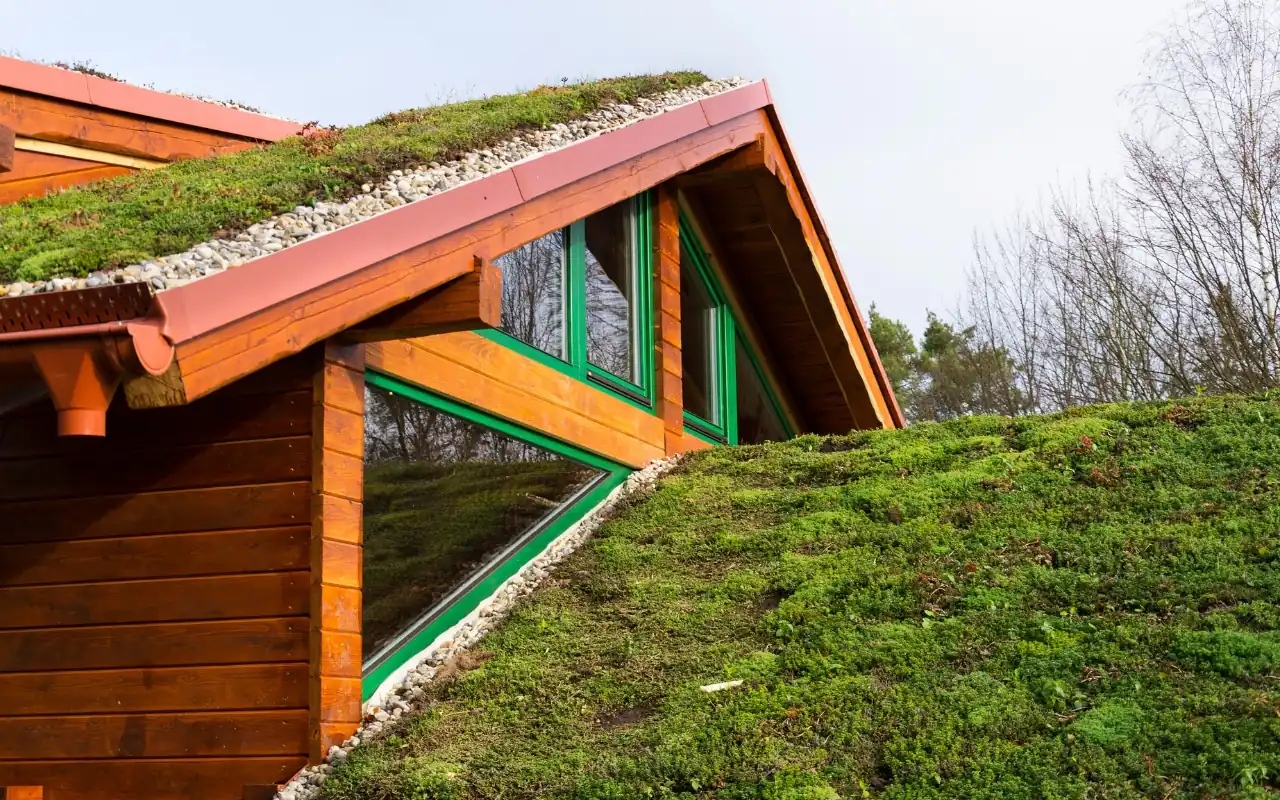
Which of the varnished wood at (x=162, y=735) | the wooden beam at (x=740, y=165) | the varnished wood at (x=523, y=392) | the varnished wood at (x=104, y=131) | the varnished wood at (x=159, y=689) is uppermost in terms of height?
the varnished wood at (x=104, y=131)

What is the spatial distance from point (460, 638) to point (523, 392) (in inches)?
55.4

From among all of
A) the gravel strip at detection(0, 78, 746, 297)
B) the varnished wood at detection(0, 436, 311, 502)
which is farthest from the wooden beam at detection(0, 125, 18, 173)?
the varnished wood at detection(0, 436, 311, 502)

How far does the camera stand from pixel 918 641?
475cm

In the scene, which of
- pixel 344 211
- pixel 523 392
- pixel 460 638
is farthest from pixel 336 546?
pixel 523 392

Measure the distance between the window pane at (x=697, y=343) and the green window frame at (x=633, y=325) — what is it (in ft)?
2.09

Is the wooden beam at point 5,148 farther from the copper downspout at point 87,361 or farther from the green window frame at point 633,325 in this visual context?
the green window frame at point 633,325

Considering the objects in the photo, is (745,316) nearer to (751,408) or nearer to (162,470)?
(751,408)

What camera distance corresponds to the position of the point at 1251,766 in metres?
3.61

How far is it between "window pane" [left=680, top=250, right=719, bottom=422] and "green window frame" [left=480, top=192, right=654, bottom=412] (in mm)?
638

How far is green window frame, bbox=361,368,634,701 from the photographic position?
209 inches

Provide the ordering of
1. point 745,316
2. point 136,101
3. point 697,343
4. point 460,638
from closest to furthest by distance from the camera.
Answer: point 460,638, point 136,101, point 697,343, point 745,316

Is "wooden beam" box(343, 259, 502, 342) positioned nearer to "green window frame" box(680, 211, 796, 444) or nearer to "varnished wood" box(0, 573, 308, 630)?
"varnished wood" box(0, 573, 308, 630)

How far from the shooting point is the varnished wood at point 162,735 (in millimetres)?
4621

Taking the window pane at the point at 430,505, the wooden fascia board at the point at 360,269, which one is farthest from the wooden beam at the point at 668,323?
the window pane at the point at 430,505
